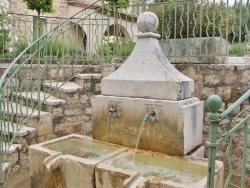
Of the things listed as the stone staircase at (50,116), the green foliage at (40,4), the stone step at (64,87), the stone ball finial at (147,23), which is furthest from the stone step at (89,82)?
the green foliage at (40,4)

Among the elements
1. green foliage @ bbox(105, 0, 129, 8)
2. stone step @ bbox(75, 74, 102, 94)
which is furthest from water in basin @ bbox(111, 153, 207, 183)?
green foliage @ bbox(105, 0, 129, 8)

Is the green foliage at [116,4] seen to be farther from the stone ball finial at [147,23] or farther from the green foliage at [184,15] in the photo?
the stone ball finial at [147,23]

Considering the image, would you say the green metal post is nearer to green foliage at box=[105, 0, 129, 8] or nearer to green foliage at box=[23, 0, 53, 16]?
green foliage at box=[105, 0, 129, 8]

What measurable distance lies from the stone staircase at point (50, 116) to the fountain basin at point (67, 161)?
88 cm

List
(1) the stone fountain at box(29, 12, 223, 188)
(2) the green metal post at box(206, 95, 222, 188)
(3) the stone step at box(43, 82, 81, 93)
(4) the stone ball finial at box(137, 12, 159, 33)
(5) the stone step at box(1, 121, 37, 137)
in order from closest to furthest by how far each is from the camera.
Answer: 1. (2) the green metal post at box(206, 95, 222, 188)
2. (1) the stone fountain at box(29, 12, 223, 188)
3. (4) the stone ball finial at box(137, 12, 159, 33)
4. (5) the stone step at box(1, 121, 37, 137)
5. (3) the stone step at box(43, 82, 81, 93)

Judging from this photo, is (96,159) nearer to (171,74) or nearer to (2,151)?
(171,74)

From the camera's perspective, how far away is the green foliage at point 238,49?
13.0 ft

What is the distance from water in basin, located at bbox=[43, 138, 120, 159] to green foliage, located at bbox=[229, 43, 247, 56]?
235 cm

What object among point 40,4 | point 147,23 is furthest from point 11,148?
point 40,4

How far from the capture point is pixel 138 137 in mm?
3004

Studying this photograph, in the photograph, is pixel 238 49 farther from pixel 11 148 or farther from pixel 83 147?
pixel 11 148

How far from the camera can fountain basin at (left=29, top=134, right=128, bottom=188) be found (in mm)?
2555

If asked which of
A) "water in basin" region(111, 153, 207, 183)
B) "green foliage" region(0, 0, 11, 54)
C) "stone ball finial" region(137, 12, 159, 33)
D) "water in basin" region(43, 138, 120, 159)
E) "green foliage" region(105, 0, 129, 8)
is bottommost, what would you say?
"water in basin" region(111, 153, 207, 183)

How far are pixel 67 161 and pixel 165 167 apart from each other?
3.11ft
